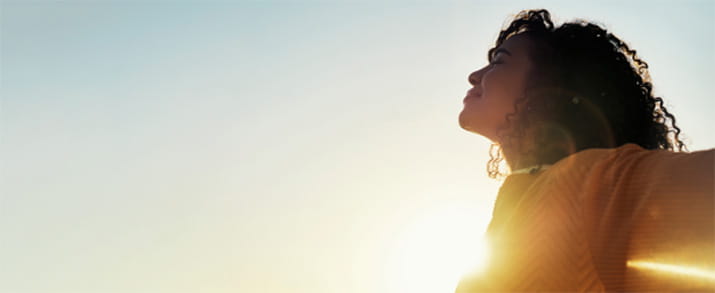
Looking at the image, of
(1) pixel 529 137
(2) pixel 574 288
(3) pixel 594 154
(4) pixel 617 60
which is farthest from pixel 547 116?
(2) pixel 574 288

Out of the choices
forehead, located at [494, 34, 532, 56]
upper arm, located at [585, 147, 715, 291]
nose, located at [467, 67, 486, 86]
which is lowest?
upper arm, located at [585, 147, 715, 291]

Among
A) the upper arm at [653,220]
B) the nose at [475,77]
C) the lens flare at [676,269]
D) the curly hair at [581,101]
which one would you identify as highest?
the nose at [475,77]

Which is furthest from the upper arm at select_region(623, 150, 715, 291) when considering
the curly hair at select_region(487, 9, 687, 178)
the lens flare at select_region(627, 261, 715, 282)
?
the curly hair at select_region(487, 9, 687, 178)

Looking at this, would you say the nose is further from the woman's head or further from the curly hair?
the curly hair

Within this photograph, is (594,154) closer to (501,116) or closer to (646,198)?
(646,198)

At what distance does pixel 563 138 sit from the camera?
9.62ft

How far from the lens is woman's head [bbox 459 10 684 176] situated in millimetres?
2916

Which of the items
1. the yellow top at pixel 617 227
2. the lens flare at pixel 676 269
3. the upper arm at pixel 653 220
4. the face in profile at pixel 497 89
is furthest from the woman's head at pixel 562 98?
the lens flare at pixel 676 269

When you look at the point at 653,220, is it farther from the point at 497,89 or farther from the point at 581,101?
the point at 497,89

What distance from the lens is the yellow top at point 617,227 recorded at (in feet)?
5.74

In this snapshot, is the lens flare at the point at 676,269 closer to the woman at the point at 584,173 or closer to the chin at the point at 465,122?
the woman at the point at 584,173

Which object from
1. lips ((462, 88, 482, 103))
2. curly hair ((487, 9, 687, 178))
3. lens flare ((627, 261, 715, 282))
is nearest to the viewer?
lens flare ((627, 261, 715, 282))

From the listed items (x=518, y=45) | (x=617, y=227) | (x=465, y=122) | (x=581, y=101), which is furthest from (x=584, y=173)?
(x=518, y=45)

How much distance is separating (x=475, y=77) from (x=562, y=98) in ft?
1.87
